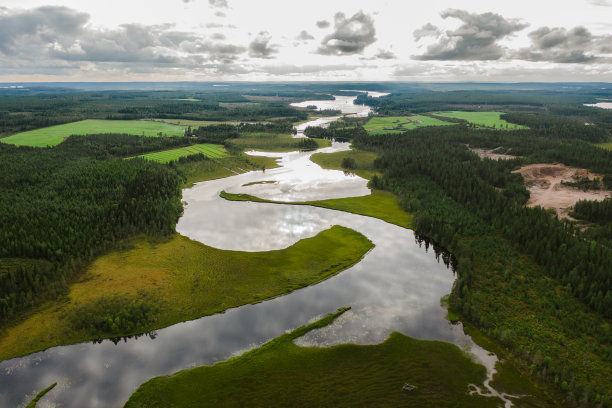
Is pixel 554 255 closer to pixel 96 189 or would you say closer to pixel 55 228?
pixel 55 228

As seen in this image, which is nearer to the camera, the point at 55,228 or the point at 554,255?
the point at 554,255

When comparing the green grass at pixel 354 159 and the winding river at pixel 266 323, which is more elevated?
the green grass at pixel 354 159

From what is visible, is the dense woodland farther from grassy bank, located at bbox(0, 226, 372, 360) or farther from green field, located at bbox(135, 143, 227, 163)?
green field, located at bbox(135, 143, 227, 163)

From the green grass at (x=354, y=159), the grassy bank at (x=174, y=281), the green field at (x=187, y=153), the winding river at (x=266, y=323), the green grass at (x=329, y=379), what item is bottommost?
the green grass at (x=329, y=379)

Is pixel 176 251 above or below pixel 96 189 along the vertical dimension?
below

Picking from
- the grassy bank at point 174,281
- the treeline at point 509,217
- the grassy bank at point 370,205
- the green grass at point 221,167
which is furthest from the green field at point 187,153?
the grassy bank at point 174,281

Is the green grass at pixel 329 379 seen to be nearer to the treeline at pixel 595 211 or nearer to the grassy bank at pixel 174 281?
the grassy bank at pixel 174 281

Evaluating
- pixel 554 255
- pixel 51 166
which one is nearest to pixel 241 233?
pixel 554 255
